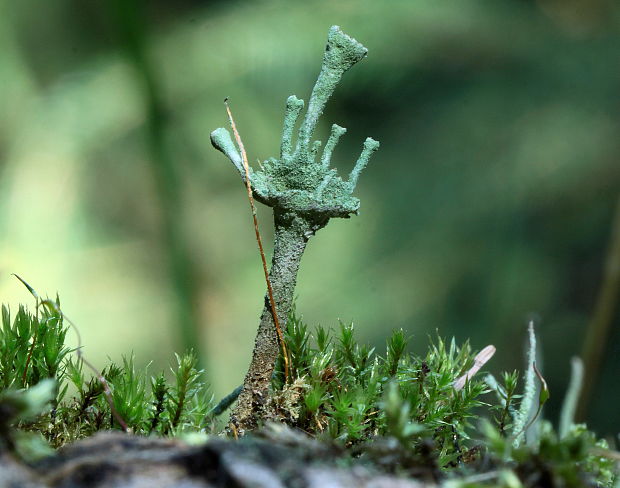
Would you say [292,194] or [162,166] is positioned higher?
[162,166]

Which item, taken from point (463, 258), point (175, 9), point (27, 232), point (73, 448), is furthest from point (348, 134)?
point (73, 448)

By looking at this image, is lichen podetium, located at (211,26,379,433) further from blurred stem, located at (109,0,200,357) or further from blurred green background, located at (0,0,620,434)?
blurred stem, located at (109,0,200,357)

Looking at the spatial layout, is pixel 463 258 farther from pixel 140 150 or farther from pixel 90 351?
pixel 90 351

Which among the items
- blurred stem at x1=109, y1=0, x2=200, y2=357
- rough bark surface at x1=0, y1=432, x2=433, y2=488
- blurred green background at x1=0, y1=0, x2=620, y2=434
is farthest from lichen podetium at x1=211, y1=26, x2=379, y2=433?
blurred stem at x1=109, y1=0, x2=200, y2=357

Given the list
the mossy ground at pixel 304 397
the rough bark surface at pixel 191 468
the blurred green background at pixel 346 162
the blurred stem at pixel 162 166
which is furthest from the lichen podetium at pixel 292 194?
the blurred stem at pixel 162 166

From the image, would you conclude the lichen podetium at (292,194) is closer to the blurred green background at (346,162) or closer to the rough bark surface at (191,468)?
the rough bark surface at (191,468)

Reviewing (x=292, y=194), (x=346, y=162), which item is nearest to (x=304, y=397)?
(x=292, y=194)

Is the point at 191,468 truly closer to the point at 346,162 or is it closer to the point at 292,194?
the point at 292,194
